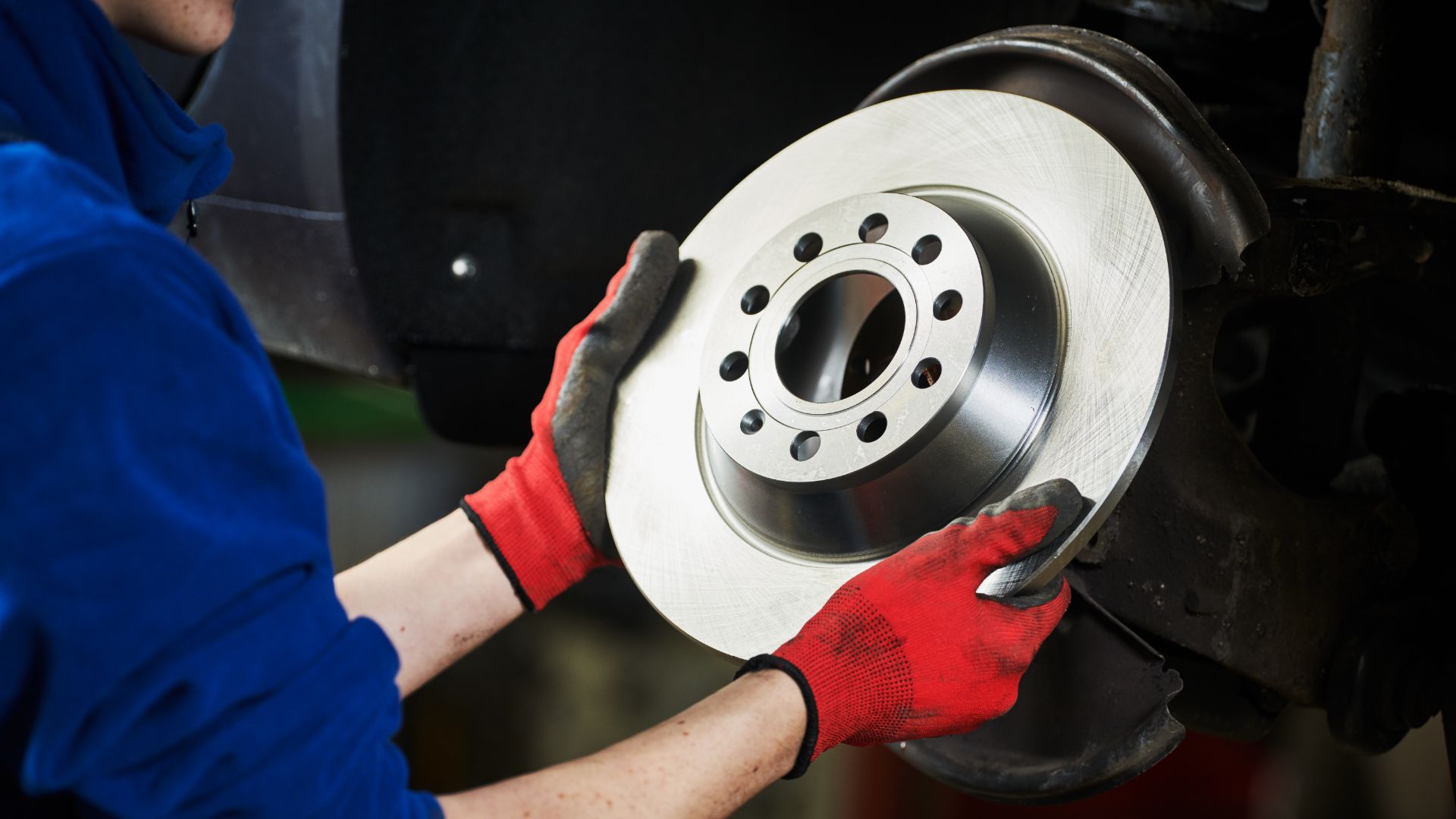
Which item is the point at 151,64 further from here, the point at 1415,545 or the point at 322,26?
the point at 1415,545

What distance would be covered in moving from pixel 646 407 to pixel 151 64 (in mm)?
800

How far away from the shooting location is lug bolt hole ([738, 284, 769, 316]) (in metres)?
0.85

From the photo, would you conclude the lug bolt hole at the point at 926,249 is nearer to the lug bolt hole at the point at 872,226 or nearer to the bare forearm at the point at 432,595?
the lug bolt hole at the point at 872,226

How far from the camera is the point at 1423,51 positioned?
96 cm

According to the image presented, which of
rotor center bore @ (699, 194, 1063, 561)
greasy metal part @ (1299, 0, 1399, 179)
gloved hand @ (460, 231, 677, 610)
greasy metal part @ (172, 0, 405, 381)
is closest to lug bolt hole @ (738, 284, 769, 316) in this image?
rotor center bore @ (699, 194, 1063, 561)

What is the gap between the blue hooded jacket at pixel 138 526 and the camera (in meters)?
0.43

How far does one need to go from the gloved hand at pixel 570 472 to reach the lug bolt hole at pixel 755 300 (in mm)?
113

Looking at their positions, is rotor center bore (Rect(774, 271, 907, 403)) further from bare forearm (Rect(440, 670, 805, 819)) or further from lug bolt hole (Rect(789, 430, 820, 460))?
bare forearm (Rect(440, 670, 805, 819))

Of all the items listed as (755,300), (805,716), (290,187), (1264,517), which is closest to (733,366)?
(755,300)

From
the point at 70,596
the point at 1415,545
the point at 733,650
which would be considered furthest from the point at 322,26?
the point at 1415,545

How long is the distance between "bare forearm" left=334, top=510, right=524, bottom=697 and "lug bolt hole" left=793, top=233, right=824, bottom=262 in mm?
323

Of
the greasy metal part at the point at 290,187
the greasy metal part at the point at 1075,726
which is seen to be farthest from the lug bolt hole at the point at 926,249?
the greasy metal part at the point at 290,187

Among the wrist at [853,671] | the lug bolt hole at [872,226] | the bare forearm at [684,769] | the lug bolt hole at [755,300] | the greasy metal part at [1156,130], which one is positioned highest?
the greasy metal part at [1156,130]

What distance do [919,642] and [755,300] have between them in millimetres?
283
